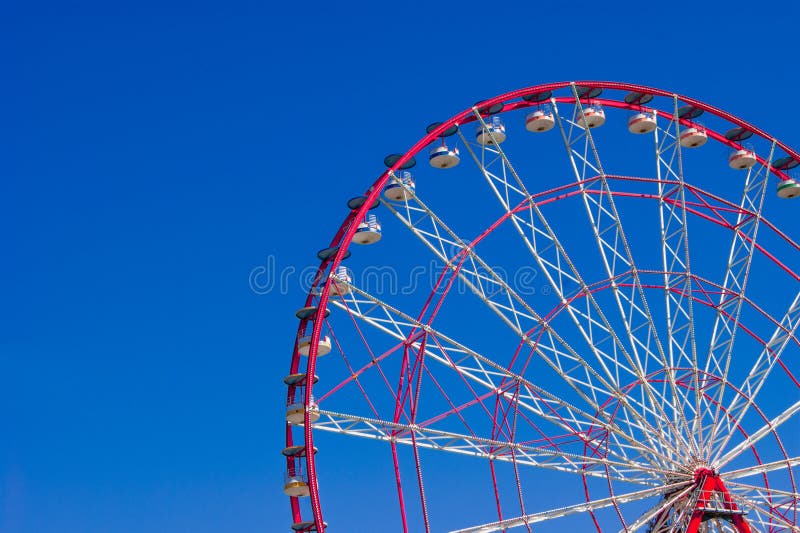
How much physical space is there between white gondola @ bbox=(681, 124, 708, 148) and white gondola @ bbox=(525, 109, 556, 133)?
5.81 meters

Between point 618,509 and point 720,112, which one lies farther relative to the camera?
point 720,112

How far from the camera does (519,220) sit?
115 ft

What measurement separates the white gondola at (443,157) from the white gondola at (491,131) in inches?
42.8

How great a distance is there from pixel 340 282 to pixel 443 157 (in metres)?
5.35

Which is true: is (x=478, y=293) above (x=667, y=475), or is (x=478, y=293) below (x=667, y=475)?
above

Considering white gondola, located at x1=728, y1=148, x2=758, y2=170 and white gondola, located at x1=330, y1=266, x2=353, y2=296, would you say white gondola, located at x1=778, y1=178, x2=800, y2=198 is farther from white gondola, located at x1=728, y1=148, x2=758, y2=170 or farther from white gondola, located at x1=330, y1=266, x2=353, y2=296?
white gondola, located at x1=330, y1=266, x2=353, y2=296

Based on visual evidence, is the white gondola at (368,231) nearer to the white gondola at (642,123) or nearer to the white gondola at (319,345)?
the white gondola at (319,345)

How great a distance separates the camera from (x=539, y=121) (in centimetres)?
3709

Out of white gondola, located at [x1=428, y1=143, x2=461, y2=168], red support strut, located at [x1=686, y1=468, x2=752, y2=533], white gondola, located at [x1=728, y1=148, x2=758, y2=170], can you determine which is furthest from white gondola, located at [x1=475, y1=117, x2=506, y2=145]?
red support strut, located at [x1=686, y1=468, x2=752, y2=533]

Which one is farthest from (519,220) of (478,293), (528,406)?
(528,406)

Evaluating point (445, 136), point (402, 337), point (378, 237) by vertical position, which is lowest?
point (402, 337)

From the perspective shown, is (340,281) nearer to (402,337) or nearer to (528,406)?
(402,337)

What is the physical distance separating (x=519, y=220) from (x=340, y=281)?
576 cm

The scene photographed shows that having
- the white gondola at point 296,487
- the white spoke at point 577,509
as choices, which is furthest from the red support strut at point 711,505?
the white gondola at point 296,487
